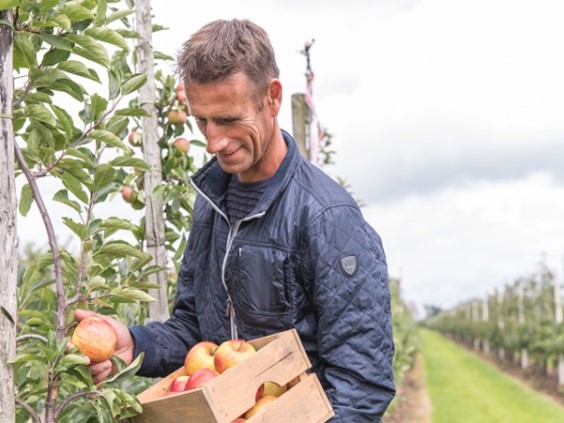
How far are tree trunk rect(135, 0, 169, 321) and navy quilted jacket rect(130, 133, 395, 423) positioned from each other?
757 mm

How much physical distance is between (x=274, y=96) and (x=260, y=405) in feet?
2.31

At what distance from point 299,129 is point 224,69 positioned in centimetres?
262

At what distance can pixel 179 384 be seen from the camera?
72.6 inches

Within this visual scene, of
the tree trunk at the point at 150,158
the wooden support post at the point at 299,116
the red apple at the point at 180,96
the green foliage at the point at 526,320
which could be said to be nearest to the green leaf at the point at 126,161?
the tree trunk at the point at 150,158

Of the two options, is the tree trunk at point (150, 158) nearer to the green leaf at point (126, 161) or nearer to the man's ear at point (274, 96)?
the green leaf at point (126, 161)

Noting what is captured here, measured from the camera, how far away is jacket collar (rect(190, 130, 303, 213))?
194 cm

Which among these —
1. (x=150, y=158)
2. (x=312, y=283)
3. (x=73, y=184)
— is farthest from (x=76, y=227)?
(x=150, y=158)

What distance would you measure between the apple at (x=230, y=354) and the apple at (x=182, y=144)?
Answer: 132 centimetres

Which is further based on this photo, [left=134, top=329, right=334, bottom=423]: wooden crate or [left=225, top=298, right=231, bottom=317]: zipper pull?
[left=225, top=298, right=231, bottom=317]: zipper pull

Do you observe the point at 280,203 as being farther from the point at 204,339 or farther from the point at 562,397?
the point at 562,397

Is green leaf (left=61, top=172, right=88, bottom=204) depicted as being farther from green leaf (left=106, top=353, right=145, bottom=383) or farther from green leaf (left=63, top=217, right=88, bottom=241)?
green leaf (left=106, top=353, right=145, bottom=383)

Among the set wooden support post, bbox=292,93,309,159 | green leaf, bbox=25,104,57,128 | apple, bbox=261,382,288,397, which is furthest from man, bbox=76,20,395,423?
wooden support post, bbox=292,93,309,159

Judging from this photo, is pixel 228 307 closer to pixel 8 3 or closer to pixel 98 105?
pixel 98 105

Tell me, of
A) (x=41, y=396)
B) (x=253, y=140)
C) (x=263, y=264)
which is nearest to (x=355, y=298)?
(x=263, y=264)
